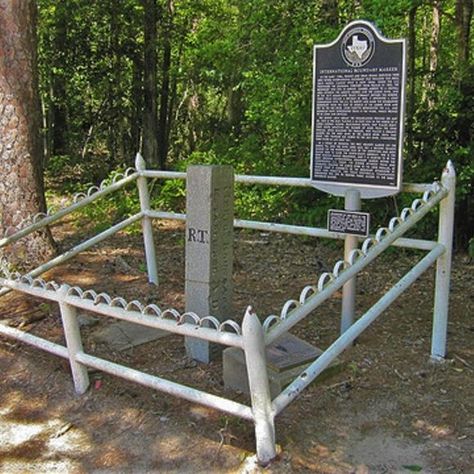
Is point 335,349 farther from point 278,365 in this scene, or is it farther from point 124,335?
Answer: point 124,335

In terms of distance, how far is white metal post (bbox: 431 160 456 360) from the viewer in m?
4.09

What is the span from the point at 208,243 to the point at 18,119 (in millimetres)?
3052

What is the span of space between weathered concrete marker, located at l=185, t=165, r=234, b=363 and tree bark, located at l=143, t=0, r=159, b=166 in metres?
10.2

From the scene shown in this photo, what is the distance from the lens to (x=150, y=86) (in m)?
14.1

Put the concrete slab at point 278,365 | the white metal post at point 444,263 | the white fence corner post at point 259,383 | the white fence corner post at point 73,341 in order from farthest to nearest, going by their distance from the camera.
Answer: the white metal post at point 444,263, the white fence corner post at point 73,341, the concrete slab at point 278,365, the white fence corner post at point 259,383

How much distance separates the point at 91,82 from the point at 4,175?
32.6ft

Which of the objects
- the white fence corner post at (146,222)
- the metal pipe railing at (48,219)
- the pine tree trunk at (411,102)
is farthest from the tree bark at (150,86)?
the metal pipe railing at (48,219)

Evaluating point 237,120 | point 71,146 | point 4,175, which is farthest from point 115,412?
point 71,146

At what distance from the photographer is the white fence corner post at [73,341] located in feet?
12.3

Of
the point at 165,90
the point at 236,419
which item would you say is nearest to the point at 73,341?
the point at 236,419

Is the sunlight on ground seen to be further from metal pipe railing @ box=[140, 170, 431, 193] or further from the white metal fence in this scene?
metal pipe railing @ box=[140, 170, 431, 193]

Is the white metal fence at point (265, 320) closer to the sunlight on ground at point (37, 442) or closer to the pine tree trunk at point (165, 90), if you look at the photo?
the sunlight on ground at point (37, 442)

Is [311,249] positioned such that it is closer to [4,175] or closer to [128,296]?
[128,296]

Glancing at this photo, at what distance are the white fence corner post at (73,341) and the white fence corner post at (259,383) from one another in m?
1.38
